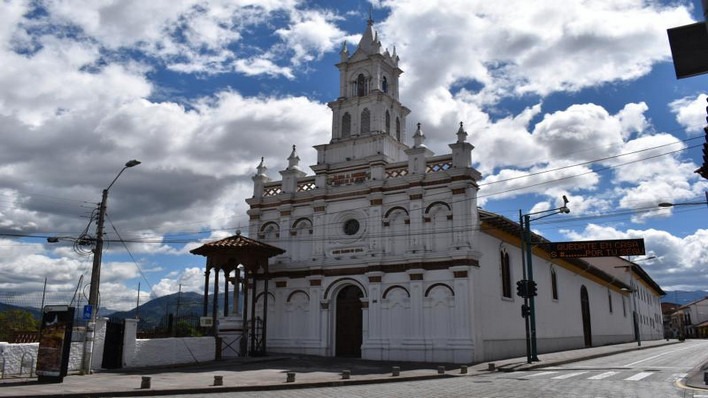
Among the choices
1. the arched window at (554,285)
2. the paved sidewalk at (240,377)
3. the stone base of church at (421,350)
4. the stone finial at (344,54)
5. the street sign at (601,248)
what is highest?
the stone finial at (344,54)

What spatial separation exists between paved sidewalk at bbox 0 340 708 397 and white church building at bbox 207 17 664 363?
7.08ft

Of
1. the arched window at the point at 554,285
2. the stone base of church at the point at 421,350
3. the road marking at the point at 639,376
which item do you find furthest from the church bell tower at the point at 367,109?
the road marking at the point at 639,376

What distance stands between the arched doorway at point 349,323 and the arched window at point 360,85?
11.6 m

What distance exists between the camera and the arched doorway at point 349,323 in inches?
1167

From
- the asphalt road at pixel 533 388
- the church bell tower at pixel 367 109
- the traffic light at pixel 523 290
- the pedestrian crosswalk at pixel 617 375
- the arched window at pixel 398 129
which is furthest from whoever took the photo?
the arched window at pixel 398 129

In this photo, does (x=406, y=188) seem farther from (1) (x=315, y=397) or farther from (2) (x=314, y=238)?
(1) (x=315, y=397)

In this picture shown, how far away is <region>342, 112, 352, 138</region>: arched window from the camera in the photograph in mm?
33969

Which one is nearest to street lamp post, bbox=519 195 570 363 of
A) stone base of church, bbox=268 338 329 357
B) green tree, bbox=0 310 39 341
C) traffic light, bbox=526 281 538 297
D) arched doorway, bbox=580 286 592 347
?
traffic light, bbox=526 281 538 297

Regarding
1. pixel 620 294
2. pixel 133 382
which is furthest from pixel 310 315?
pixel 620 294

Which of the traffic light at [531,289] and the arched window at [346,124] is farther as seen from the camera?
the arched window at [346,124]

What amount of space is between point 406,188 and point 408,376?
11.6 meters

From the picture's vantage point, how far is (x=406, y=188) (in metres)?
29.6

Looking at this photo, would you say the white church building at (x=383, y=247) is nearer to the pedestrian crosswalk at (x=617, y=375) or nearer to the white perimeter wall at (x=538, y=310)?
the white perimeter wall at (x=538, y=310)

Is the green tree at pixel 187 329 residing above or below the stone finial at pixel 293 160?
below
